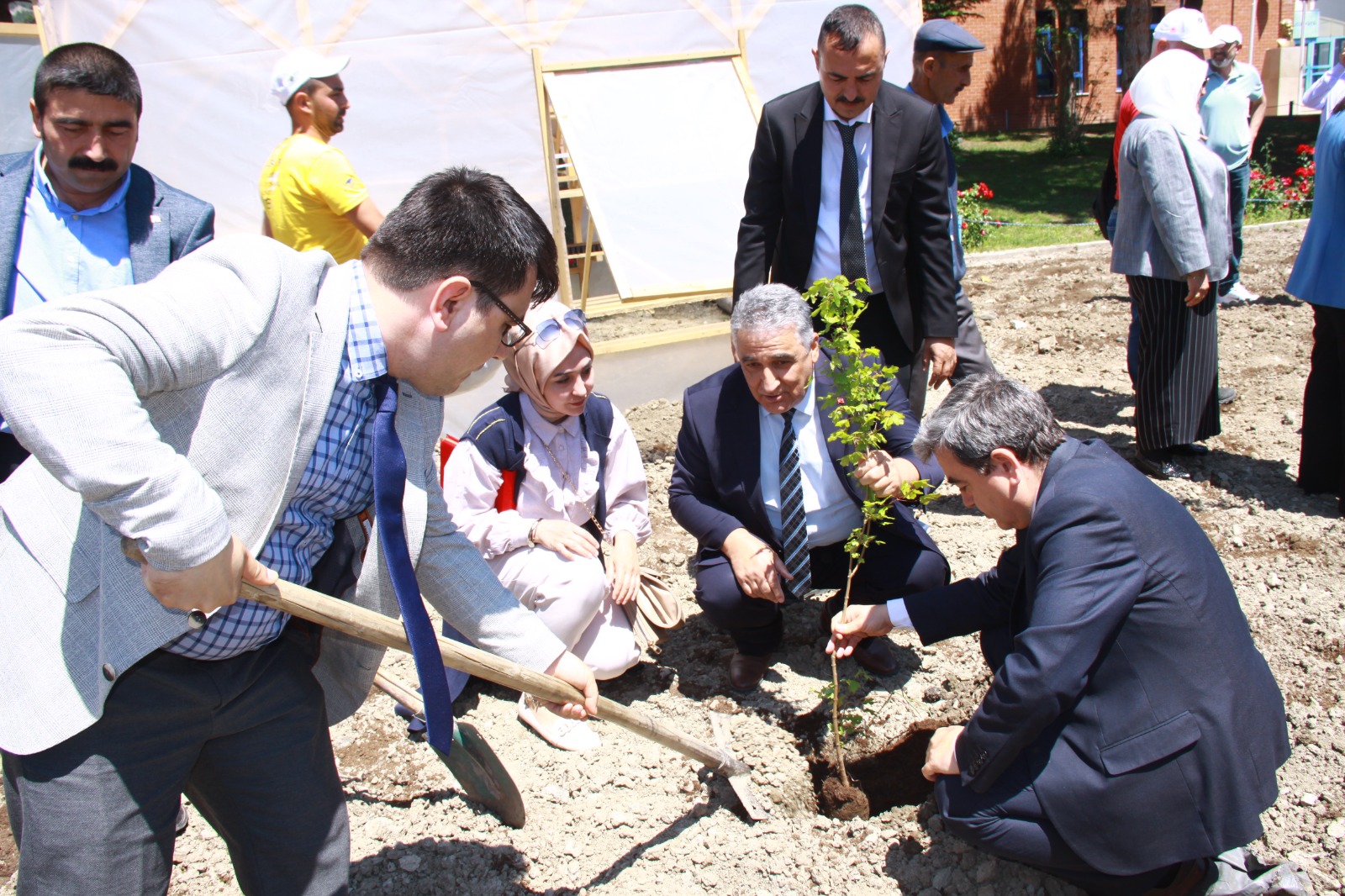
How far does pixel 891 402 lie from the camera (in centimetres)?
344

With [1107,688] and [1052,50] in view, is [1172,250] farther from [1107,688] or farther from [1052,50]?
[1052,50]

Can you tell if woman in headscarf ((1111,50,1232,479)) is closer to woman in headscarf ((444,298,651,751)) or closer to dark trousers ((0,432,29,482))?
woman in headscarf ((444,298,651,751))

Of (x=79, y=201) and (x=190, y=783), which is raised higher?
(x=79, y=201)

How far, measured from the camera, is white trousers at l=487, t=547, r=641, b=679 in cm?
327

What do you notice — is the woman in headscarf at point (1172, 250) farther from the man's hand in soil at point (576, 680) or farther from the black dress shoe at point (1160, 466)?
the man's hand in soil at point (576, 680)

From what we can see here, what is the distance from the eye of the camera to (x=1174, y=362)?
4777 mm

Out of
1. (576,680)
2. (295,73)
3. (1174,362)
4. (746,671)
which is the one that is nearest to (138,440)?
(576,680)

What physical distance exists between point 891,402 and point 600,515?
1.10 m

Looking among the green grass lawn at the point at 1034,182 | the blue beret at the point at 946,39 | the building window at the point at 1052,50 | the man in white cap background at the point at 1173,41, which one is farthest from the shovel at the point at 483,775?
the building window at the point at 1052,50

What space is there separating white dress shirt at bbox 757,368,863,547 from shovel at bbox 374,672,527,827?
3.95ft

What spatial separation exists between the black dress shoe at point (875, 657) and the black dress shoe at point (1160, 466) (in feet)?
7.15

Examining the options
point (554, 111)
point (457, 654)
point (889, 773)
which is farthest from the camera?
point (554, 111)

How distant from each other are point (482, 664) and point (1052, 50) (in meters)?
26.8

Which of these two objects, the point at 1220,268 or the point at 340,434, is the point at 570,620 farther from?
the point at 1220,268
